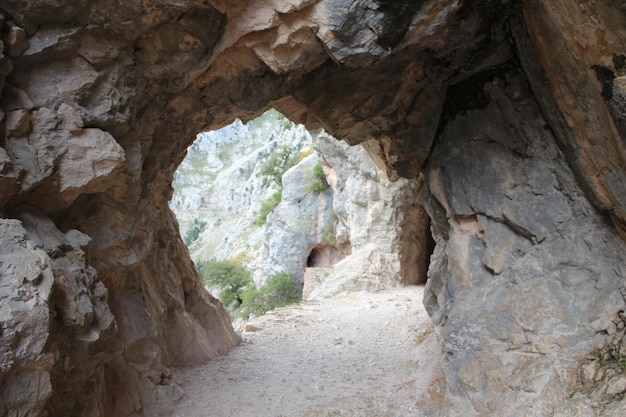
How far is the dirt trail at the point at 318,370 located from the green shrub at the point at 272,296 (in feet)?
29.2

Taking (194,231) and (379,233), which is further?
(194,231)

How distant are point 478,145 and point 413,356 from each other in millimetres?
3690

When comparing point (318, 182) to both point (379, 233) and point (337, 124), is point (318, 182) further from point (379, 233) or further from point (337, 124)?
point (337, 124)

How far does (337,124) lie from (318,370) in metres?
4.00

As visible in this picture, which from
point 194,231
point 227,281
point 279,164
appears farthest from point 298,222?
point 194,231

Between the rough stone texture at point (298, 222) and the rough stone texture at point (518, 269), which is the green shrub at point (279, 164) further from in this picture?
the rough stone texture at point (518, 269)

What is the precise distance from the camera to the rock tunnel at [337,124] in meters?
3.71

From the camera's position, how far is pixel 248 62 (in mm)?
5324

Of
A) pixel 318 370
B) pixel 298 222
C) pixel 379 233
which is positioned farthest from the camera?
pixel 298 222

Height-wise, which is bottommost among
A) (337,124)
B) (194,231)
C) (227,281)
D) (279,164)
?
(194,231)

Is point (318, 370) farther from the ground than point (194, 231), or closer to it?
farther from the ground

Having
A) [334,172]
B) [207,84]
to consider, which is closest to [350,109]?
[207,84]

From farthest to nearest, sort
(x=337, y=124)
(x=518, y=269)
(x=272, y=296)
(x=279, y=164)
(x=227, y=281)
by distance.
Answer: (x=279, y=164), (x=227, y=281), (x=272, y=296), (x=337, y=124), (x=518, y=269)

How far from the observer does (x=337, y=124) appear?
6.61 metres
